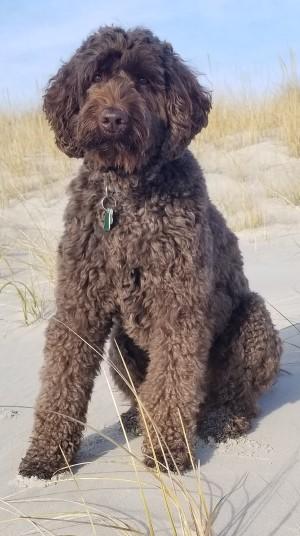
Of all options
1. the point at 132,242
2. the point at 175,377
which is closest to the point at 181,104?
the point at 132,242

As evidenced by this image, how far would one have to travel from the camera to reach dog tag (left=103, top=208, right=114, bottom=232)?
344cm

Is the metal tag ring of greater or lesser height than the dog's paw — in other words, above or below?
above

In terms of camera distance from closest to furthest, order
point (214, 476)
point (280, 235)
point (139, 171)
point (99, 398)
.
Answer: point (214, 476) < point (139, 171) < point (99, 398) < point (280, 235)

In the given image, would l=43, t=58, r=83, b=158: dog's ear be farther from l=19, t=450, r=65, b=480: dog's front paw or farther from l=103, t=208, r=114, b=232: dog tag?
l=19, t=450, r=65, b=480: dog's front paw

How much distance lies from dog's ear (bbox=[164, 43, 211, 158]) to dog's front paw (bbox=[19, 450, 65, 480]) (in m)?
1.54

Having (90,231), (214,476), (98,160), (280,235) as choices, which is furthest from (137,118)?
(280,235)

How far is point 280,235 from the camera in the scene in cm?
830

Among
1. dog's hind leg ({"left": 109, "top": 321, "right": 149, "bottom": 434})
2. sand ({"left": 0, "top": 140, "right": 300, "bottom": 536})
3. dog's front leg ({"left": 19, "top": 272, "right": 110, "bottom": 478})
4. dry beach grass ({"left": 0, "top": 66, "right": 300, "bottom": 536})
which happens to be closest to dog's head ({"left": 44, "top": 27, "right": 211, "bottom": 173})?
dog's front leg ({"left": 19, "top": 272, "right": 110, "bottom": 478})

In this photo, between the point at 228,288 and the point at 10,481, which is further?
the point at 228,288

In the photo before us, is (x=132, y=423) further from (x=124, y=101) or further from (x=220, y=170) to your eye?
(x=220, y=170)

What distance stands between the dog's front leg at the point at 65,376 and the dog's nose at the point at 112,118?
749 mm

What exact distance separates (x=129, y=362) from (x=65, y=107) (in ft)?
4.41

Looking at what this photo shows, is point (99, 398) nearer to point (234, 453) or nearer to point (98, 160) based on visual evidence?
point (234, 453)

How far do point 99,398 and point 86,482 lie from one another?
1.20 meters
